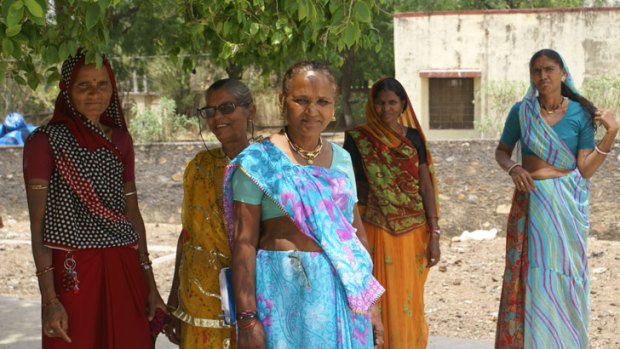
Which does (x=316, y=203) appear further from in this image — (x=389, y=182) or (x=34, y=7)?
(x=389, y=182)

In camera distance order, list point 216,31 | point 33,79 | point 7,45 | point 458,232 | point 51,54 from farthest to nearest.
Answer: point 458,232 → point 216,31 → point 33,79 → point 51,54 → point 7,45

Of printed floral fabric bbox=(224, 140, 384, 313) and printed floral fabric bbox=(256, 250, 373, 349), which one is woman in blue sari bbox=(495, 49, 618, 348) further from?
printed floral fabric bbox=(256, 250, 373, 349)

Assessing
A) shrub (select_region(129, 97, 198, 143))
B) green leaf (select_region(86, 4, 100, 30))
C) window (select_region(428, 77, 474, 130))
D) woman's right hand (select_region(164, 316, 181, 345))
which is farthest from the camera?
window (select_region(428, 77, 474, 130))

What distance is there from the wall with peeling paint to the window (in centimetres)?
38

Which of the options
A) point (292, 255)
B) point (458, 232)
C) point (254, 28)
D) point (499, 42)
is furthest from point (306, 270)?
point (499, 42)

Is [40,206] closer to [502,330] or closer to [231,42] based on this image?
[231,42]

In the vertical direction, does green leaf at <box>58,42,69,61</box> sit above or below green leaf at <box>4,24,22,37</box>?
below

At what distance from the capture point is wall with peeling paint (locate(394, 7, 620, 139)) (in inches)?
768

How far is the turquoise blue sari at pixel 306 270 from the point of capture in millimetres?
2672

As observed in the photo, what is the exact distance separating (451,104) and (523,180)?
17858mm

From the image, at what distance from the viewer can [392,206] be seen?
460cm

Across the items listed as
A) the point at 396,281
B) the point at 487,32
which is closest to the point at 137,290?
the point at 396,281

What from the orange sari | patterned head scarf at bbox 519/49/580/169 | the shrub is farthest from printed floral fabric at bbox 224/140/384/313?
the shrub

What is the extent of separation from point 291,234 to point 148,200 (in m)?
8.98
